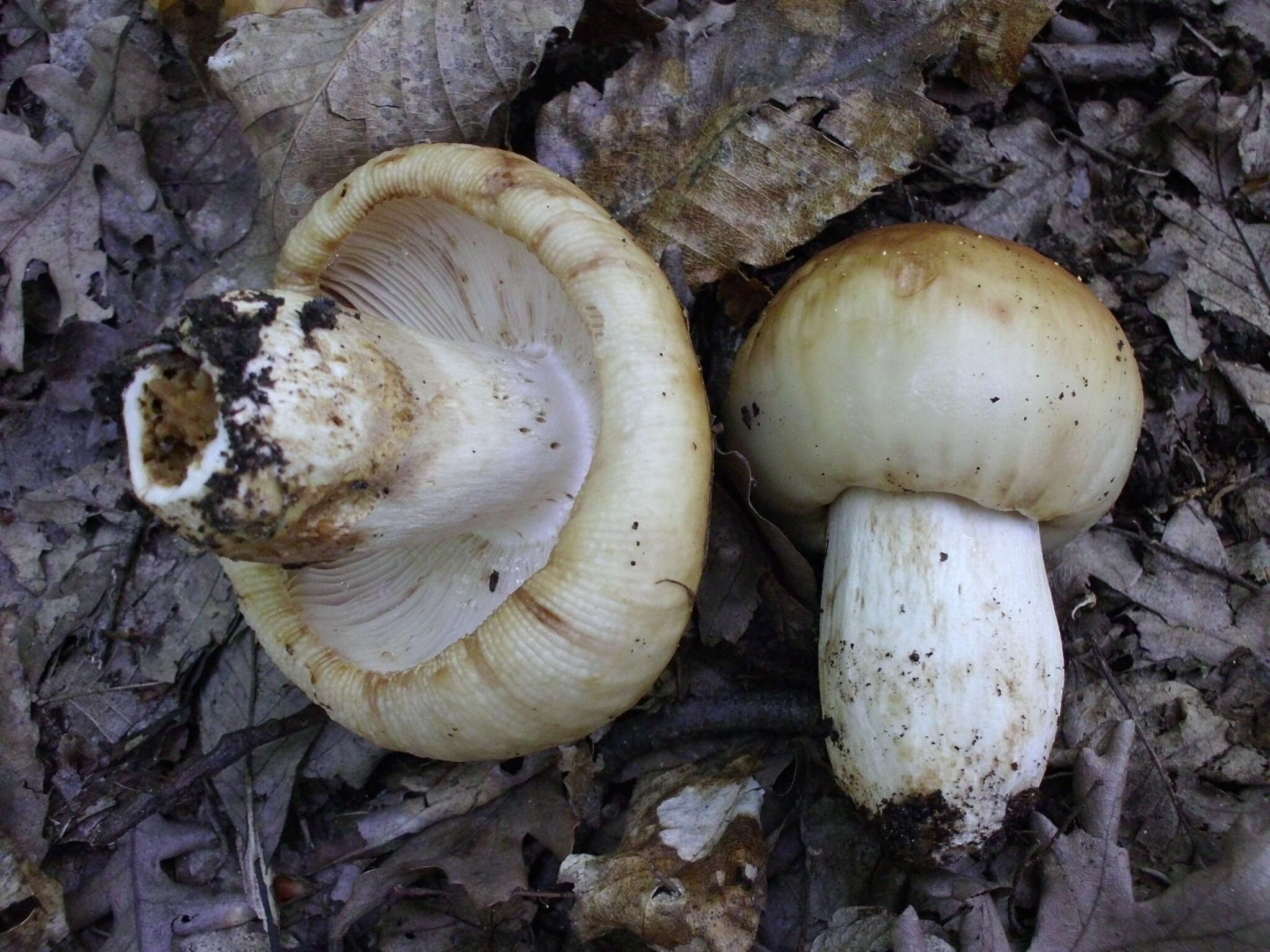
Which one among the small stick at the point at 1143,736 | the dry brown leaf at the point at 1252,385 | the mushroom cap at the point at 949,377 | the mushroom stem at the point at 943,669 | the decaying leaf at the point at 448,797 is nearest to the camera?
the mushroom cap at the point at 949,377

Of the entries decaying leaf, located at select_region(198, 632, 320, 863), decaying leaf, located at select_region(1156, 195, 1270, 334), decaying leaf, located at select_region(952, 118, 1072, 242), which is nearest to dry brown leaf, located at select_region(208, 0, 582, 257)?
decaying leaf, located at select_region(952, 118, 1072, 242)

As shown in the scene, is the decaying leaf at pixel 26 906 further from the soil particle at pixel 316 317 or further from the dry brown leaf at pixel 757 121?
the dry brown leaf at pixel 757 121

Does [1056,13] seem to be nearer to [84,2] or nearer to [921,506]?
[921,506]

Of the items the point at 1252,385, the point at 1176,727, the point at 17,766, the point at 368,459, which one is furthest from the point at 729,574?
the point at 17,766

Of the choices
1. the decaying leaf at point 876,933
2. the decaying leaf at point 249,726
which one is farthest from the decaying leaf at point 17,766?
the decaying leaf at point 876,933

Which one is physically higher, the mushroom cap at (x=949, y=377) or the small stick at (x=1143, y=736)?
the mushroom cap at (x=949, y=377)

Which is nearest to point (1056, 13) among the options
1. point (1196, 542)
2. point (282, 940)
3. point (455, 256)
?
point (1196, 542)

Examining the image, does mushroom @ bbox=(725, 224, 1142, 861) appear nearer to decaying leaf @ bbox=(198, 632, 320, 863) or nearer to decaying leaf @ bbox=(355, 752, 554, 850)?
decaying leaf @ bbox=(355, 752, 554, 850)
